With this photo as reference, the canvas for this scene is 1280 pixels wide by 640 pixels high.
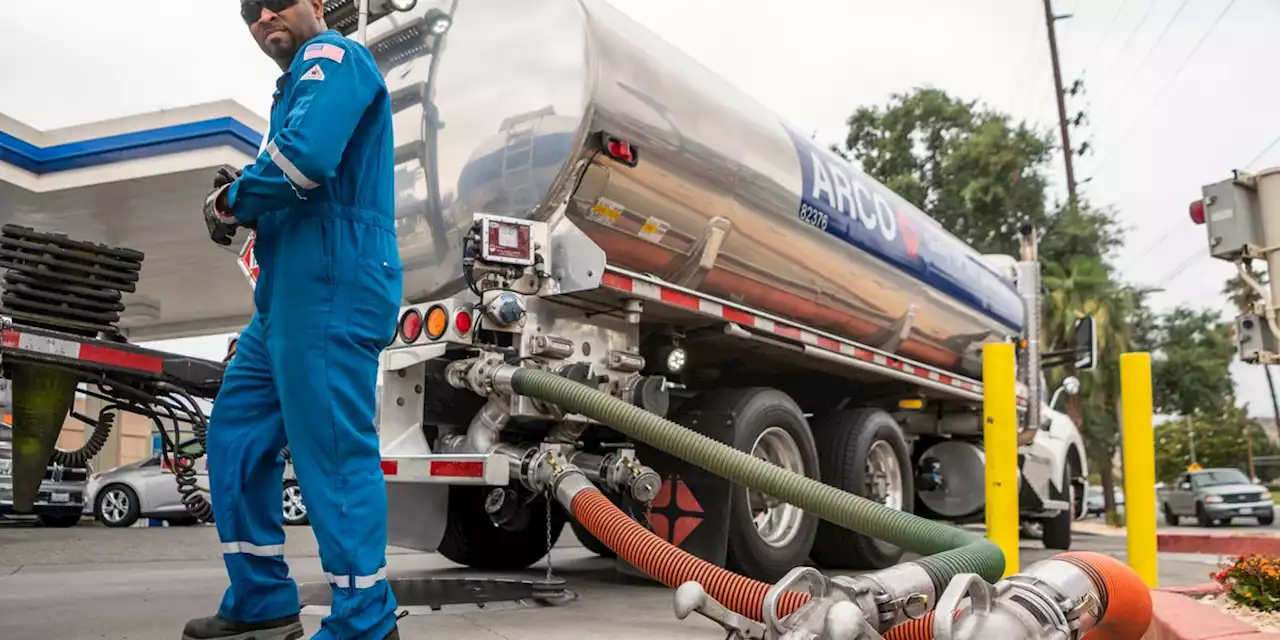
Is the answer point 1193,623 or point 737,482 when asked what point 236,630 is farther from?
point 1193,623

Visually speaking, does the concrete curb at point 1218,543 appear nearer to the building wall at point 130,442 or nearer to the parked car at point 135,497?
the parked car at point 135,497

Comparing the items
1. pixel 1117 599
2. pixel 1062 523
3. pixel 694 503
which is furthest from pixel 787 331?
pixel 1062 523

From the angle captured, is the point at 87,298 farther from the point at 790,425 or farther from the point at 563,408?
the point at 790,425

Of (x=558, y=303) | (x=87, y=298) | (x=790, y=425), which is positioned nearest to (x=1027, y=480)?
(x=790, y=425)

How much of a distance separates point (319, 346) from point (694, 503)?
3.00 metres

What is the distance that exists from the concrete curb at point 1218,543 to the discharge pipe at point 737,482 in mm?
7444

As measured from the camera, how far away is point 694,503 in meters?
5.39

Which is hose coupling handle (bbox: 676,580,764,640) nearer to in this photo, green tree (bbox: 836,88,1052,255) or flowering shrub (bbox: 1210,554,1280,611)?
flowering shrub (bbox: 1210,554,1280,611)

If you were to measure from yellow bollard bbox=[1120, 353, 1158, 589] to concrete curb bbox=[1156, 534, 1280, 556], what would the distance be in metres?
5.08

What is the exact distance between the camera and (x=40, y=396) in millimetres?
4242

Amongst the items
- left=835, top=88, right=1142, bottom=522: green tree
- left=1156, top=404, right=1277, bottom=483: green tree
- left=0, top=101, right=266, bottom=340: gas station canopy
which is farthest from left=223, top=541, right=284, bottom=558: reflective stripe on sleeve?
left=1156, top=404, right=1277, bottom=483: green tree

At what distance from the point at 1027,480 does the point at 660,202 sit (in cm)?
621

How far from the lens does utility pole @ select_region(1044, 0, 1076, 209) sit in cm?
3050

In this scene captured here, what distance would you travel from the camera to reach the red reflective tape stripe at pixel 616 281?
4.61 metres
